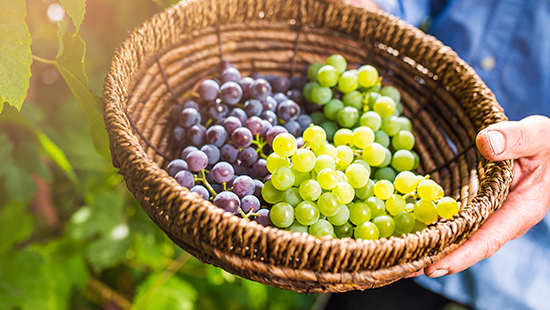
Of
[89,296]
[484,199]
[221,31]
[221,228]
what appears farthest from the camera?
[89,296]

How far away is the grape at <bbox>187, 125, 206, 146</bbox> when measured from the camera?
0.73 m

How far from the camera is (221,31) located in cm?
84

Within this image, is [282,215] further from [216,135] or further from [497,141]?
[497,141]

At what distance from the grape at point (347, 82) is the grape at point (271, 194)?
1.18 feet

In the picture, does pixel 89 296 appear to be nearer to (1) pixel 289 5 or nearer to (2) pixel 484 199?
(1) pixel 289 5

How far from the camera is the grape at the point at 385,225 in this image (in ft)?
2.12

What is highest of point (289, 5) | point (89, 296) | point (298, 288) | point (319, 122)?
point (289, 5)

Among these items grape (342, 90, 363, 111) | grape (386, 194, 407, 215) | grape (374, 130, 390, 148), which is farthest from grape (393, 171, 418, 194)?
grape (342, 90, 363, 111)

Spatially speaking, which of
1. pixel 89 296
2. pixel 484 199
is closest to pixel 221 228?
pixel 484 199

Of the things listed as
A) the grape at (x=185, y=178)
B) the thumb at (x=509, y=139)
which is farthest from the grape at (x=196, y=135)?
the thumb at (x=509, y=139)

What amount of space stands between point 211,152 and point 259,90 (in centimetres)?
19

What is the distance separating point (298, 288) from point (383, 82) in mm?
651

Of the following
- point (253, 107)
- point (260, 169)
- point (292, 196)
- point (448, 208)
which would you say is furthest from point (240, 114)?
point (448, 208)

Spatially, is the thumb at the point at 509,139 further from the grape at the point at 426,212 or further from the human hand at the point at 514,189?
the grape at the point at 426,212
